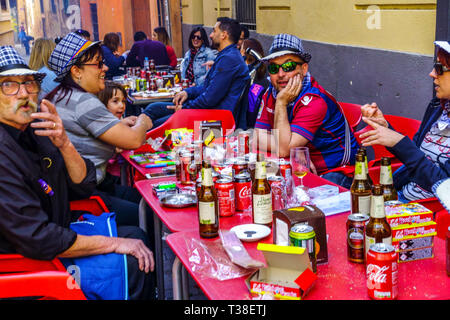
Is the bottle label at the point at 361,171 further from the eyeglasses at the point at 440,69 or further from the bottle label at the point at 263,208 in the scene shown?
the eyeglasses at the point at 440,69

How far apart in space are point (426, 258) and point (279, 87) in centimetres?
215

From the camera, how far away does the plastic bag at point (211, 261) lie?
2.09m

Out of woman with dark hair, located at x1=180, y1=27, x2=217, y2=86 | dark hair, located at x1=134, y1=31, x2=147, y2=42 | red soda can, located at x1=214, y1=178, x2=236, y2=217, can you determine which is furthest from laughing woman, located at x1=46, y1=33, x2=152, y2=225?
dark hair, located at x1=134, y1=31, x2=147, y2=42

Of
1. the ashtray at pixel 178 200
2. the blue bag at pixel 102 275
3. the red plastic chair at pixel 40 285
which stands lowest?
the blue bag at pixel 102 275

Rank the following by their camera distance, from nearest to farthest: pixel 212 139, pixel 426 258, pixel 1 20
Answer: pixel 426 258 → pixel 212 139 → pixel 1 20

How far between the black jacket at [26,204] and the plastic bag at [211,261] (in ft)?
2.13

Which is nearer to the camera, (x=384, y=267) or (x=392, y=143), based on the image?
(x=384, y=267)

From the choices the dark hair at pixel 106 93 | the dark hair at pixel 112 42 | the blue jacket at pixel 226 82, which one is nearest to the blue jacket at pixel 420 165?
the dark hair at pixel 106 93

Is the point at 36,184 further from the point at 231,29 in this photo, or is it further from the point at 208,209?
the point at 231,29

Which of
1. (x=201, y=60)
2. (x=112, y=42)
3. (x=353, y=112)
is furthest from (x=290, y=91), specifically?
(x=112, y=42)

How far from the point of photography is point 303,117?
3.88 m
